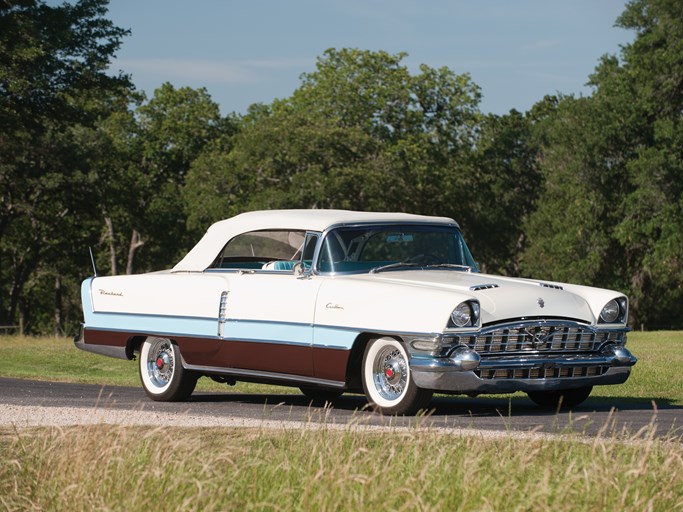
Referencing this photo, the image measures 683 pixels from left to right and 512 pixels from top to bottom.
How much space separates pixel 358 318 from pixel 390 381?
1.99ft

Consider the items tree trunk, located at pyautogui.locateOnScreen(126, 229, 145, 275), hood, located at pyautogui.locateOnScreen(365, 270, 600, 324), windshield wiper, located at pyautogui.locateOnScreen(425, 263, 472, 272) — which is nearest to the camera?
hood, located at pyautogui.locateOnScreen(365, 270, 600, 324)

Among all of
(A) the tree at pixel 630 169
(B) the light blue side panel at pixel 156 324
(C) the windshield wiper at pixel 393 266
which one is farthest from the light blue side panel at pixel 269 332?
(A) the tree at pixel 630 169

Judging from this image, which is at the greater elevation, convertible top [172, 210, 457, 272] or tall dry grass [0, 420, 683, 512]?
convertible top [172, 210, 457, 272]

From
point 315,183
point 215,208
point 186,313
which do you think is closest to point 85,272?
point 215,208

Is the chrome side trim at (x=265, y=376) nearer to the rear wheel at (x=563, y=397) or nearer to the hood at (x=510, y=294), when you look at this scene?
the hood at (x=510, y=294)

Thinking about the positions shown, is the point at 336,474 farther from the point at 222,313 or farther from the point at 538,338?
the point at 222,313

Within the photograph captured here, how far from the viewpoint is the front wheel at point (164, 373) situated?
12688mm

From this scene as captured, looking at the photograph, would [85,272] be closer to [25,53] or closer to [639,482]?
[25,53]

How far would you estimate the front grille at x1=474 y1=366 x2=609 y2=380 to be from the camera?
10523 mm

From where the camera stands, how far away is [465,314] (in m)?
10.3

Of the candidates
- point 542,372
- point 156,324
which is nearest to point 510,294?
point 542,372

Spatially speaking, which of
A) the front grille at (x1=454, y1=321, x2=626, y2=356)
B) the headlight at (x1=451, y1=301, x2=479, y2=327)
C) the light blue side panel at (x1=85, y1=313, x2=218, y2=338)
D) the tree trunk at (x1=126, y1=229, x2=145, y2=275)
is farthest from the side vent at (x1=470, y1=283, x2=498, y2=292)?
the tree trunk at (x1=126, y1=229, x2=145, y2=275)

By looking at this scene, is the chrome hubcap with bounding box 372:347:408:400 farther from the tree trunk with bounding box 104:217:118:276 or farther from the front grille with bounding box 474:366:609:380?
the tree trunk with bounding box 104:217:118:276

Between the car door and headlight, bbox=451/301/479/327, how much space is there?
151 centimetres
